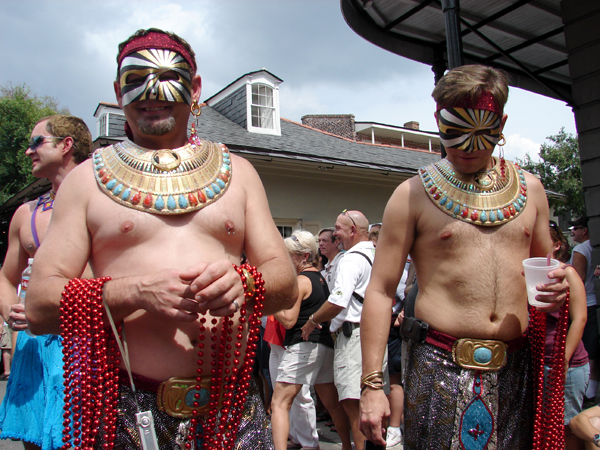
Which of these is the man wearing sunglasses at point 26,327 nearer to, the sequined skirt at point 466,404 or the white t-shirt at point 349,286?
the sequined skirt at point 466,404

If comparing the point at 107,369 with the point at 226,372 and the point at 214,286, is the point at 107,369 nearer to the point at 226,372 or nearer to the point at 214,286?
the point at 226,372

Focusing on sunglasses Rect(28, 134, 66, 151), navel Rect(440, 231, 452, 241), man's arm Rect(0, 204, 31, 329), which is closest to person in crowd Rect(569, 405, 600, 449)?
navel Rect(440, 231, 452, 241)

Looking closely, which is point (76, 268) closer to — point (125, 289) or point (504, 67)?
point (125, 289)

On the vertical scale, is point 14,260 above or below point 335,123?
below

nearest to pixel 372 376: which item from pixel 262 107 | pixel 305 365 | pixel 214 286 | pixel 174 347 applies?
pixel 174 347

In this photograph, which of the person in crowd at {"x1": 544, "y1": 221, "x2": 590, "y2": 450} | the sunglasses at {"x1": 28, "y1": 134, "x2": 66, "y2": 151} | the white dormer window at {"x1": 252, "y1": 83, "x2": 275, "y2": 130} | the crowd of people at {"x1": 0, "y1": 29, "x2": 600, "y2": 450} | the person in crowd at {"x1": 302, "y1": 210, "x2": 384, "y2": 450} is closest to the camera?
the crowd of people at {"x1": 0, "y1": 29, "x2": 600, "y2": 450}

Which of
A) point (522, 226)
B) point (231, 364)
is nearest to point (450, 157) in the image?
point (522, 226)

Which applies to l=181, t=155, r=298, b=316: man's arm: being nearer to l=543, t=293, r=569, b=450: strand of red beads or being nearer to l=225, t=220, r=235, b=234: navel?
l=225, t=220, r=235, b=234: navel

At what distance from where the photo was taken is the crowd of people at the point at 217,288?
148cm

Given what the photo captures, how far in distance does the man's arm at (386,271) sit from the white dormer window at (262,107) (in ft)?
33.4

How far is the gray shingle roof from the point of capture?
992cm

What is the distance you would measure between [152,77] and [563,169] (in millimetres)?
32310

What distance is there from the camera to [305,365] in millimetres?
4387

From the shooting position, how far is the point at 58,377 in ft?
8.29
